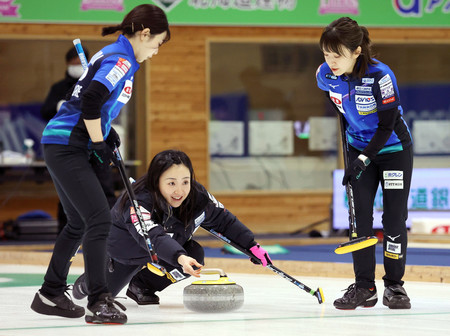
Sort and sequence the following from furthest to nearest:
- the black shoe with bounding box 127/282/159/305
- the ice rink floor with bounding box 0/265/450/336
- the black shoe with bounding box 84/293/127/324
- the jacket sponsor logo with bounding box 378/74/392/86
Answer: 1. the black shoe with bounding box 127/282/159/305
2. the jacket sponsor logo with bounding box 378/74/392/86
3. the black shoe with bounding box 84/293/127/324
4. the ice rink floor with bounding box 0/265/450/336

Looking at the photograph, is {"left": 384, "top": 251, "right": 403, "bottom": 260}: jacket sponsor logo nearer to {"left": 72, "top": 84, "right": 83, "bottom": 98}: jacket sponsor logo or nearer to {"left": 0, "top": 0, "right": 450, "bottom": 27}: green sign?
{"left": 72, "top": 84, "right": 83, "bottom": 98}: jacket sponsor logo

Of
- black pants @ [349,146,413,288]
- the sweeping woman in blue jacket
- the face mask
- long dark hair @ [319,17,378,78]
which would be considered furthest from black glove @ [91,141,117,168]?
the face mask

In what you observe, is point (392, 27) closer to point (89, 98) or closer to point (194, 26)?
point (194, 26)

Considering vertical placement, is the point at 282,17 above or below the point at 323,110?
above

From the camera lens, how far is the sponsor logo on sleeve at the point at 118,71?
3139 millimetres

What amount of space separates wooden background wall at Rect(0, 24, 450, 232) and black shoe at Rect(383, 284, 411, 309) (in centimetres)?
422

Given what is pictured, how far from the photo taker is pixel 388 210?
3.77 meters

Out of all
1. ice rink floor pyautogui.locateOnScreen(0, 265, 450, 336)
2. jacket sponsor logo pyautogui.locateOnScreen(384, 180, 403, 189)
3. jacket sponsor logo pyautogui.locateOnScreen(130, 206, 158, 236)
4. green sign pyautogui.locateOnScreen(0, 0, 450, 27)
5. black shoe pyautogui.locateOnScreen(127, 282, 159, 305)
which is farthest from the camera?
green sign pyautogui.locateOnScreen(0, 0, 450, 27)

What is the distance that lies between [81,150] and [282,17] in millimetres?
4844

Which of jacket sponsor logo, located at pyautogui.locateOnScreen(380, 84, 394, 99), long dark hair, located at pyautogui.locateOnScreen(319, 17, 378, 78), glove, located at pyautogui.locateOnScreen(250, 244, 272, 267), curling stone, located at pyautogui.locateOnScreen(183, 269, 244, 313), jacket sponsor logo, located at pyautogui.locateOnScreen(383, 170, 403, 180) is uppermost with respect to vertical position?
long dark hair, located at pyautogui.locateOnScreen(319, 17, 378, 78)

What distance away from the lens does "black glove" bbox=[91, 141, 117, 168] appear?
3.16m

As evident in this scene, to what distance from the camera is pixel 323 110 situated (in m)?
8.26

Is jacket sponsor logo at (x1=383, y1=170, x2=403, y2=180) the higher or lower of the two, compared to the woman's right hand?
higher

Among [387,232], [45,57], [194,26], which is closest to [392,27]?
[194,26]
